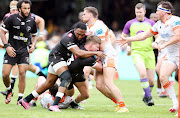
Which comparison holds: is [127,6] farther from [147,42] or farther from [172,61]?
[172,61]

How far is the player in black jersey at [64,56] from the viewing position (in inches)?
352

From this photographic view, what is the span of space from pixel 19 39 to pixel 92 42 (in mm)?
2617

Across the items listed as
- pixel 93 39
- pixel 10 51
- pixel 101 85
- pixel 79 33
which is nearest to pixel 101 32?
pixel 93 39

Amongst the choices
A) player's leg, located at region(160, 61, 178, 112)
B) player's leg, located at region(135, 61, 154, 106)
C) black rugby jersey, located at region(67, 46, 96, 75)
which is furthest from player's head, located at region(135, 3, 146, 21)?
black rugby jersey, located at region(67, 46, 96, 75)

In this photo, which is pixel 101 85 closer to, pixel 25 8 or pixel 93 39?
pixel 93 39

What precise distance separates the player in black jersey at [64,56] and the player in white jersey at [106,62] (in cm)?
47

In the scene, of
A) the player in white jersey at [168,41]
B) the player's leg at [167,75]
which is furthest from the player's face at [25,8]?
the player's leg at [167,75]

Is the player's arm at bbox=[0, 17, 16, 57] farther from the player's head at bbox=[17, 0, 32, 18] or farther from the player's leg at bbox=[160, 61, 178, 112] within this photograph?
the player's leg at bbox=[160, 61, 178, 112]

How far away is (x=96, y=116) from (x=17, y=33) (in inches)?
148

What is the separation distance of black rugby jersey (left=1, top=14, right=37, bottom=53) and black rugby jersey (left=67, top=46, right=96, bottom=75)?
2295mm

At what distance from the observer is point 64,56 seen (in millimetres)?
9422

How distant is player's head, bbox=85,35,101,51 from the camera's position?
30.3 ft

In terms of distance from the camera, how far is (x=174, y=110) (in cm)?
929

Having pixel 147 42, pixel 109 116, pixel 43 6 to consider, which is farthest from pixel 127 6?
pixel 109 116
